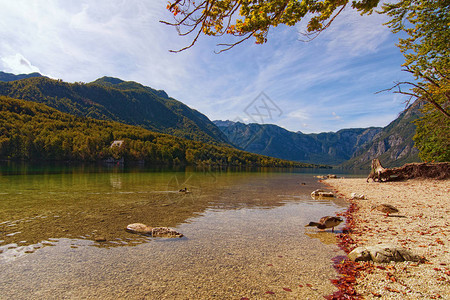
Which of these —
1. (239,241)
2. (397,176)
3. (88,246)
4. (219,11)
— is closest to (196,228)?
(239,241)

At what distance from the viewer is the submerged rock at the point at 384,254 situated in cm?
777

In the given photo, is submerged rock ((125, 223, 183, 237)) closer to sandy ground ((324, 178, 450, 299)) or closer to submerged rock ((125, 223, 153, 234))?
submerged rock ((125, 223, 153, 234))

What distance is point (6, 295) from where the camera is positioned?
240 inches

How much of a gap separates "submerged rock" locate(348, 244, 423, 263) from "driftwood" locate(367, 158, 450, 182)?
37319mm

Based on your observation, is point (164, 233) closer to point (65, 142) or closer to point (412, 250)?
point (412, 250)

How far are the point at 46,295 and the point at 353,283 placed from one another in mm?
8694

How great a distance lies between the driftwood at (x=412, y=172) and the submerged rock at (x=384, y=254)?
37.3 metres

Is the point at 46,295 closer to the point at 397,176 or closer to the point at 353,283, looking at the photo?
the point at 353,283

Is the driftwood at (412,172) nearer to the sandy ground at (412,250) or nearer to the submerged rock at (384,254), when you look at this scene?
the sandy ground at (412,250)

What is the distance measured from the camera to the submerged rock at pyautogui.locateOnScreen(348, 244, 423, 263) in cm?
777

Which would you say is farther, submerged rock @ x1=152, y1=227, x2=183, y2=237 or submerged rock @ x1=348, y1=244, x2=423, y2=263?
submerged rock @ x1=152, y1=227, x2=183, y2=237

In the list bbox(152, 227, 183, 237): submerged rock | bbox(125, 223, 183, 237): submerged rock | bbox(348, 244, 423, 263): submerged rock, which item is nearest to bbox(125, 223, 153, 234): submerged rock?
bbox(125, 223, 183, 237): submerged rock

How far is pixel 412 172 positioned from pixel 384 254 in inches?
1612

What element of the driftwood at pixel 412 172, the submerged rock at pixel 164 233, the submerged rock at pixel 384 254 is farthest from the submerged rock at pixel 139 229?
the driftwood at pixel 412 172
